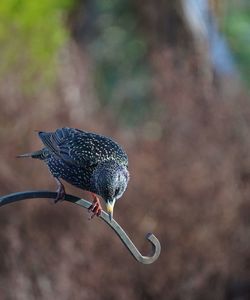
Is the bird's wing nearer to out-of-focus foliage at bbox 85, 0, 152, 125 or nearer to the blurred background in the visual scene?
the blurred background

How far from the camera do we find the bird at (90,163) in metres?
4.48

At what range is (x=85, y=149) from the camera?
15.8 feet

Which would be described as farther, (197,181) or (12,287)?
(197,181)

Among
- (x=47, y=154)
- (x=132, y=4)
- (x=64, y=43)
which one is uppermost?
(x=47, y=154)

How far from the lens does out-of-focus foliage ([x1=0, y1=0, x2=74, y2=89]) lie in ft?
33.0

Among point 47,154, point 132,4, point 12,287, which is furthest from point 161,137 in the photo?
point 132,4

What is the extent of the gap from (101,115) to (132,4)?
6238 mm

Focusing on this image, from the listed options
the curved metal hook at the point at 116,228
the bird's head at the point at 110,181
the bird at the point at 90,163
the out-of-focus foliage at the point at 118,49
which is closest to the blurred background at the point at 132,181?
the out-of-focus foliage at the point at 118,49

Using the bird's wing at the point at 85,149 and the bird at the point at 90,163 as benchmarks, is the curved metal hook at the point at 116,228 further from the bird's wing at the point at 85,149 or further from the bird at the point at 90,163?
the bird's wing at the point at 85,149

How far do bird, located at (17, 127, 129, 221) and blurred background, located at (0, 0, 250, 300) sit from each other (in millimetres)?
3585

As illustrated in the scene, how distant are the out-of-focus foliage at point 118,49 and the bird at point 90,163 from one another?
802cm

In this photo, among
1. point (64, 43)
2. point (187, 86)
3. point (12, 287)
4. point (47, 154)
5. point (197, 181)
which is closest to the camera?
point (47, 154)

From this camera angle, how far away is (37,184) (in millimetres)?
8750

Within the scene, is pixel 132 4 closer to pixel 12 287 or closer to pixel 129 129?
pixel 129 129
